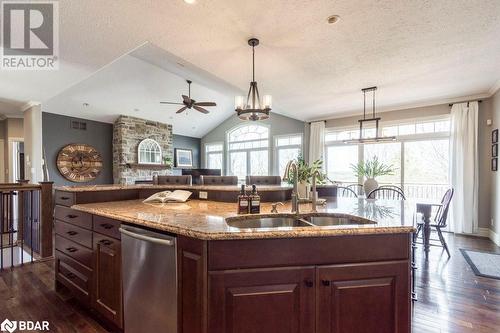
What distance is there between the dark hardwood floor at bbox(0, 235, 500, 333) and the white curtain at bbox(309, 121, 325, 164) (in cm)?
382

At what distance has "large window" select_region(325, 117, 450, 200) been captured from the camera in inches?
201

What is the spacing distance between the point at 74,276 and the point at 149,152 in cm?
617

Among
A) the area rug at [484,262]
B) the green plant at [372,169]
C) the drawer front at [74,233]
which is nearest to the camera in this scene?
the drawer front at [74,233]

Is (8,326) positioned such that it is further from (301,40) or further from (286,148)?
(286,148)

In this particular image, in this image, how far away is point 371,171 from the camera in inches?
200

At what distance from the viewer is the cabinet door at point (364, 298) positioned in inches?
50.7

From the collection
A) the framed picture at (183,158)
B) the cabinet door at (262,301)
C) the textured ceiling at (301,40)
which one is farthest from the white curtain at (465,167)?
the framed picture at (183,158)

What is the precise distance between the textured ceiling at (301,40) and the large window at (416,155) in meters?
1.17

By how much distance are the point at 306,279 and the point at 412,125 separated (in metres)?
5.52

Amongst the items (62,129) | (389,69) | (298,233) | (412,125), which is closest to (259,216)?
(298,233)

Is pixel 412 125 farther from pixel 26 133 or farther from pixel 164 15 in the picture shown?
pixel 26 133

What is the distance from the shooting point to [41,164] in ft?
16.3

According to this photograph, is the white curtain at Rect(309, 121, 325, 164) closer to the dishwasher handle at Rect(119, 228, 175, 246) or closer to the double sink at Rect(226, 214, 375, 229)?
the double sink at Rect(226, 214, 375, 229)

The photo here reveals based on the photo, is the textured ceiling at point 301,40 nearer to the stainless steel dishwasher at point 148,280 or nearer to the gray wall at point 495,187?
the gray wall at point 495,187
